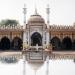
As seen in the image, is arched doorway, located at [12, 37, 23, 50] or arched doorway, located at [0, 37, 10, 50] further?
arched doorway, located at [0, 37, 10, 50]

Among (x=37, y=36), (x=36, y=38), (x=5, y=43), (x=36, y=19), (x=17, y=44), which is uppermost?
(x=36, y=19)

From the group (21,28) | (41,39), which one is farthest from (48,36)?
(21,28)

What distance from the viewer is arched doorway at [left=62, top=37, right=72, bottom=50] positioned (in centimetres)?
3300

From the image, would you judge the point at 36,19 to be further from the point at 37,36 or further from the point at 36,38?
the point at 36,38

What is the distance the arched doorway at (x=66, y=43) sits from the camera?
33000 millimetres

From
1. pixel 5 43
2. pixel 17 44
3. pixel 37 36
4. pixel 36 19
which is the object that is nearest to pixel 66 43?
pixel 37 36

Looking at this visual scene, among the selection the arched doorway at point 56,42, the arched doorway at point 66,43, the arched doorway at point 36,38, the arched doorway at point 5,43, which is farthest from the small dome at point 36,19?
the arched doorway at point 5,43

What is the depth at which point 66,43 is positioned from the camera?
33156 mm

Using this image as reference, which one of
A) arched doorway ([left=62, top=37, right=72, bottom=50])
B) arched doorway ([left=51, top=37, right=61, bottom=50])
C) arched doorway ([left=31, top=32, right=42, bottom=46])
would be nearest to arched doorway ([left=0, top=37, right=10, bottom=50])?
arched doorway ([left=31, top=32, right=42, bottom=46])

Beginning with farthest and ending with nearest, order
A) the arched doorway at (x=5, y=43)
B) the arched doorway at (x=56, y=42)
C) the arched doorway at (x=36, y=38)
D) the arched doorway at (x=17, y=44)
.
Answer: the arched doorway at (x=5, y=43), the arched doorway at (x=17, y=44), the arched doorway at (x=56, y=42), the arched doorway at (x=36, y=38)

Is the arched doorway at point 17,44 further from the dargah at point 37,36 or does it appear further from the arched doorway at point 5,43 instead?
the arched doorway at point 5,43

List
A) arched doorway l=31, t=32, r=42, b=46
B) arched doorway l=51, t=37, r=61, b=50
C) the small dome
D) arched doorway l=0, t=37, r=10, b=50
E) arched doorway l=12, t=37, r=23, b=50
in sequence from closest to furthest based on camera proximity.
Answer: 1. the small dome
2. arched doorway l=31, t=32, r=42, b=46
3. arched doorway l=51, t=37, r=61, b=50
4. arched doorway l=12, t=37, r=23, b=50
5. arched doorway l=0, t=37, r=10, b=50

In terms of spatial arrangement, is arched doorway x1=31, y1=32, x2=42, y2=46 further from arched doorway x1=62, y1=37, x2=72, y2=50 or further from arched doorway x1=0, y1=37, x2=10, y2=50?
arched doorway x1=0, y1=37, x2=10, y2=50

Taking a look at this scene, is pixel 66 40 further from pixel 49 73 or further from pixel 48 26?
pixel 49 73
